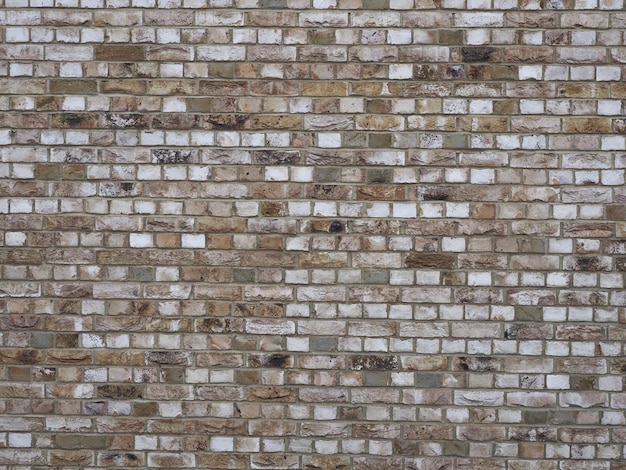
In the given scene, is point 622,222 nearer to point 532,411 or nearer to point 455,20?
point 532,411

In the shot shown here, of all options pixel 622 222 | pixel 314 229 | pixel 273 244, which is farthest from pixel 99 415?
pixel 622 222

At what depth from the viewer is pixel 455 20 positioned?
9.37 ft

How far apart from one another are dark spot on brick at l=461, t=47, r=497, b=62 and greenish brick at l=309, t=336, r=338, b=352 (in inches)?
58.5

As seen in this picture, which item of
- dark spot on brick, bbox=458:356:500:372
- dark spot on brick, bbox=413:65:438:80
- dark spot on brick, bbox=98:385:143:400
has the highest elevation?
dark spot on brick, bbox=413:65:438:80

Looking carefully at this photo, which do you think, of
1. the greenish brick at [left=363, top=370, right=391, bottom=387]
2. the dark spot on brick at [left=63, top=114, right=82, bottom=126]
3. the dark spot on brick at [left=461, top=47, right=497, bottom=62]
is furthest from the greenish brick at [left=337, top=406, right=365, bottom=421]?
the dark spot on brick at [left=63, top=114, right=82, bottom=126]

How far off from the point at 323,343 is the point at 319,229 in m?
0.55

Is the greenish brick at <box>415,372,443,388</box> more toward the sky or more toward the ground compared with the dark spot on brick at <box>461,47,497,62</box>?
more toward the ground

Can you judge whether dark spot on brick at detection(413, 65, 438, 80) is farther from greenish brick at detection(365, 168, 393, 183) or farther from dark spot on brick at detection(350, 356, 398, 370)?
dark spot on brick at detection(350, 356, 398, 370)

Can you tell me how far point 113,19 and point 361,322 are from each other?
189 cm

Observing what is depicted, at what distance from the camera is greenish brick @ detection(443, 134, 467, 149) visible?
9.41 ft

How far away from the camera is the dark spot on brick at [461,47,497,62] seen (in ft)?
9.37

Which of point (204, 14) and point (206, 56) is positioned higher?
point (204, 14)

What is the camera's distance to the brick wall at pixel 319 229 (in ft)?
9.37

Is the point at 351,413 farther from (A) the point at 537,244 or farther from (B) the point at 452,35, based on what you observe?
(B) the point at 452,35
